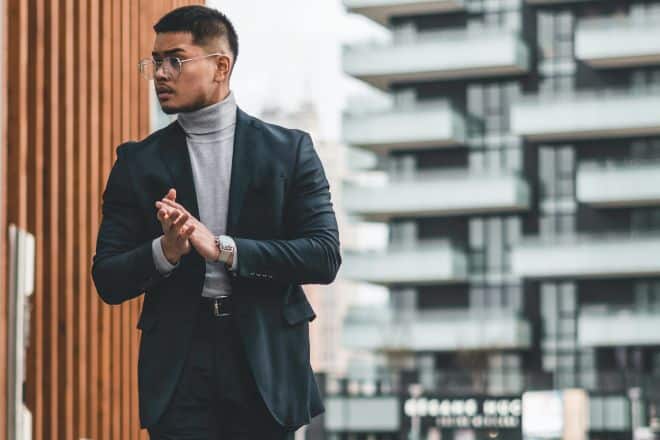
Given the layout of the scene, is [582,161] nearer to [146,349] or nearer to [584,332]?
[584,332]

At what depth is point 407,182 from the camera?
47.1 metres

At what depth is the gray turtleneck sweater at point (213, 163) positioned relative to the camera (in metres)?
2.88

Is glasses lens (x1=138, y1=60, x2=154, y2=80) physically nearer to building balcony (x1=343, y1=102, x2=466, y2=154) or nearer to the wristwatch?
the wristwatch

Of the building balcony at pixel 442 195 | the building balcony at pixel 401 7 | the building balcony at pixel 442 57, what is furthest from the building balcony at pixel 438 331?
Result: the building balcony at pixel 401 7

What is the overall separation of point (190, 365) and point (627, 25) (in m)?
42.6

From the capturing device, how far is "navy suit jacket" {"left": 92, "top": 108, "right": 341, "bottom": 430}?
9.23 ft

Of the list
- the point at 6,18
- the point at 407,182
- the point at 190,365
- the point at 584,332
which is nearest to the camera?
the point at 190,365

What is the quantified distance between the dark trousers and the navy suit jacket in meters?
0.02

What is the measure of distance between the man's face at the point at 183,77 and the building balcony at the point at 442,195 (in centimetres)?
4347

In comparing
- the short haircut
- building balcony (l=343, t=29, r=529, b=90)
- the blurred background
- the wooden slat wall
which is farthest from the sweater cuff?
building balcony (l=343, t=29, r=529, b=90)

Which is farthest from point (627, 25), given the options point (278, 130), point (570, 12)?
point (278, 130)

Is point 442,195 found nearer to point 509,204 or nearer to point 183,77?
point 509,204

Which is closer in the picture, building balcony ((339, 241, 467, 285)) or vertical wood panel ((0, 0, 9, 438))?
vertical wood panel ((0, 0, 9, 438))

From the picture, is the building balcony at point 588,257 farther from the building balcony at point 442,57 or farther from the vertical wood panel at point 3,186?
the vertical wood panel at point 3,186
